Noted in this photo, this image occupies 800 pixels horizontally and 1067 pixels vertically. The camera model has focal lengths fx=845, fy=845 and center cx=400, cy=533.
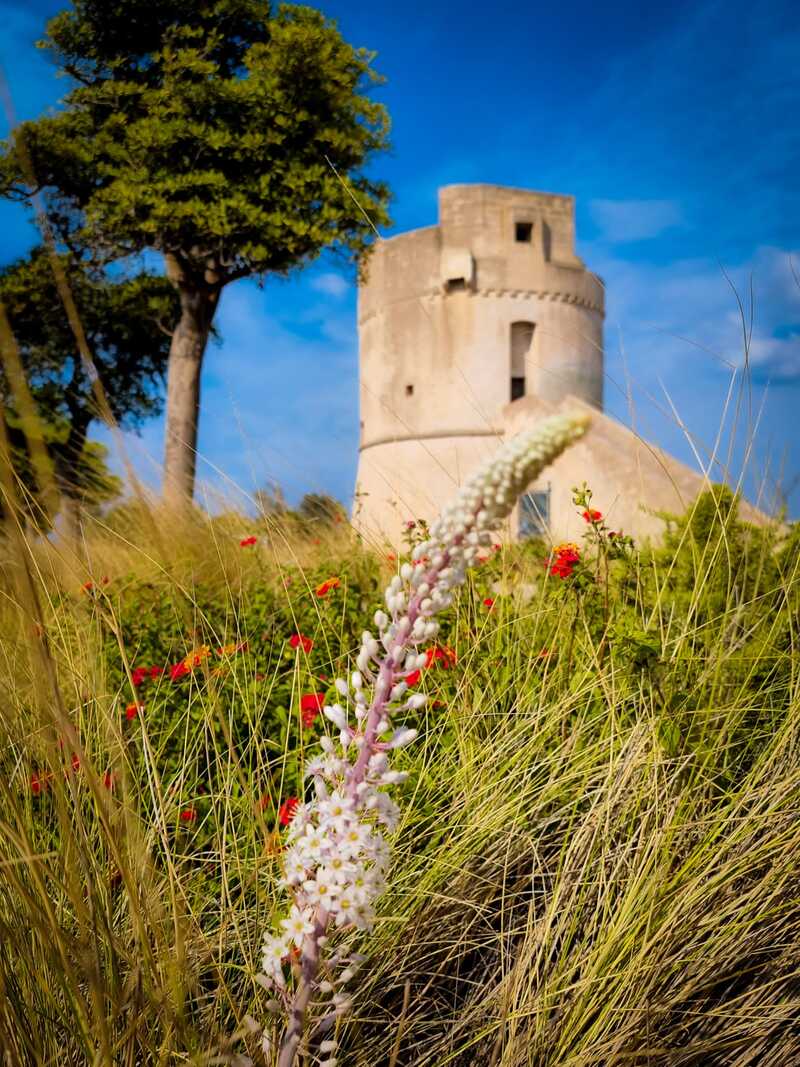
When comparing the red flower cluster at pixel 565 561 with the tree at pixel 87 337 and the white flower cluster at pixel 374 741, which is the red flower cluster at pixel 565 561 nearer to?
the white flower cluster at pixel 374 741

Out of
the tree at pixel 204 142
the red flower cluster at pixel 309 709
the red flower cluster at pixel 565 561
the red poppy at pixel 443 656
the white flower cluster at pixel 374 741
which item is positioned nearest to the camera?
the white flower cluster at pixel 374 741

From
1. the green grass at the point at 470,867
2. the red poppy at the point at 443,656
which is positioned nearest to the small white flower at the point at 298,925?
the green grass at the point at 470,867

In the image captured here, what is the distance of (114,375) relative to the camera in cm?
2153

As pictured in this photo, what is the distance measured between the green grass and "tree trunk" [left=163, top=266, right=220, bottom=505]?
10.9 meters

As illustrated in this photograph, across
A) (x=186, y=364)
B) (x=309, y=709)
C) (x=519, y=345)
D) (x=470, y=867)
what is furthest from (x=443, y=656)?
(x=519, y=345)

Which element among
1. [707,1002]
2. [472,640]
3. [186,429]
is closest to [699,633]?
[472,640]

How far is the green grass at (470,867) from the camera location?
1.43 m

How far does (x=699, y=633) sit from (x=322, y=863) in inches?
89.2

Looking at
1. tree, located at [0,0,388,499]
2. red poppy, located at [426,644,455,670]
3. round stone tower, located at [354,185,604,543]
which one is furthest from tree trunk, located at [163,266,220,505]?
red poppy, located at [426,644,455,670]

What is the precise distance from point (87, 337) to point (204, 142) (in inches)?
333

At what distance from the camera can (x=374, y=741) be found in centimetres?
121

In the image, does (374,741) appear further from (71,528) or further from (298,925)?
(71,528)

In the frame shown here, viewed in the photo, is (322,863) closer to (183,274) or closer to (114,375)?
(183,274)

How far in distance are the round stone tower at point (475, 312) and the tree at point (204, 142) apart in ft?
15.5
